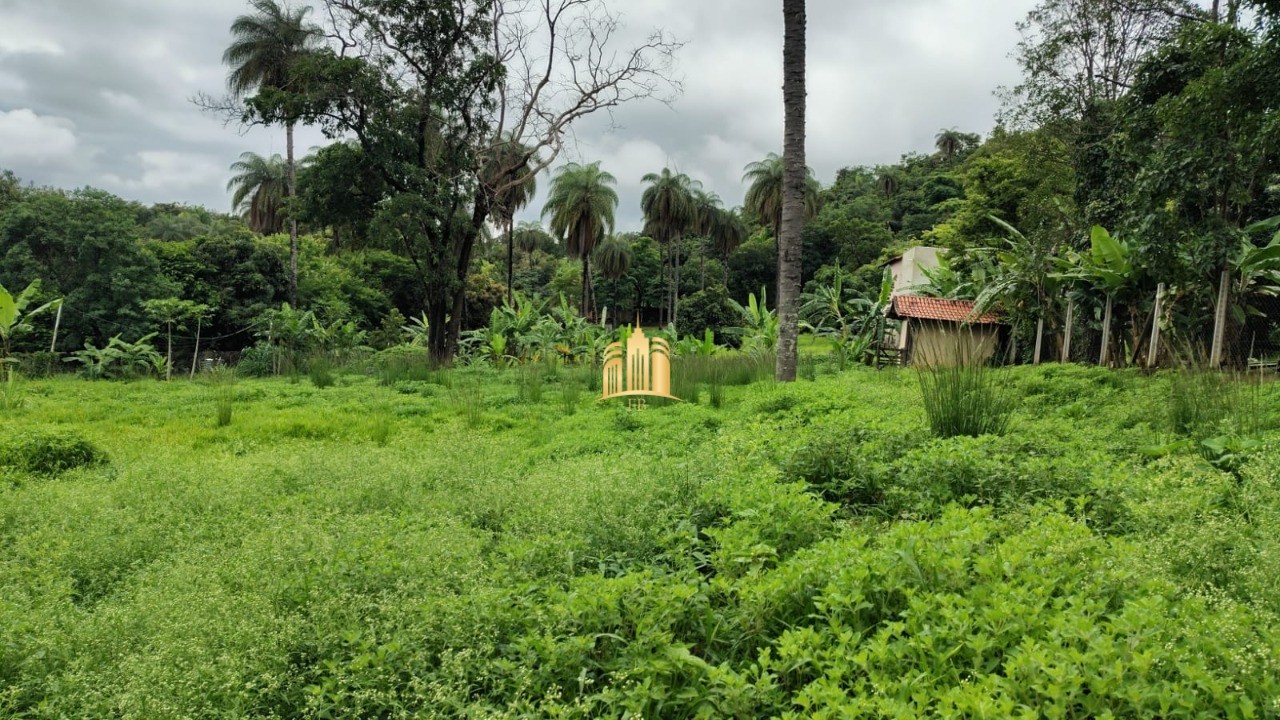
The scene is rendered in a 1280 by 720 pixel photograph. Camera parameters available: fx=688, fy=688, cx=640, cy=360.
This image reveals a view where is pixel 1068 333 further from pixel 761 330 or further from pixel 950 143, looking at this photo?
pixel 950 143

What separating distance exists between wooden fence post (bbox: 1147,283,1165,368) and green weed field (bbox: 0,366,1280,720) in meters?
5.18

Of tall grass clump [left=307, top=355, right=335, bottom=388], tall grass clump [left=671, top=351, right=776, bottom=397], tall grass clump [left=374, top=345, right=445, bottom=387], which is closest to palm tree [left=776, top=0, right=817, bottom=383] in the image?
tall grass clump [left=671, top=351, right=776, bottom=397]

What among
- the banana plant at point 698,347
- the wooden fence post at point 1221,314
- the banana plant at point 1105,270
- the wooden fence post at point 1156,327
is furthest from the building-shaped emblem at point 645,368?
the wooden fence post at point 1221,314

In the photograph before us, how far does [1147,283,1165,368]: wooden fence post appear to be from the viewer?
995 centimetres

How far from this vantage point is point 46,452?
6.06 meters

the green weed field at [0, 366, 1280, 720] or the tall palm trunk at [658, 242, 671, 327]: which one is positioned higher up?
the tall palm trunk at [658, 242, 671, 327]

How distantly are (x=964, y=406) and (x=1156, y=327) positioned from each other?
23.5 ft

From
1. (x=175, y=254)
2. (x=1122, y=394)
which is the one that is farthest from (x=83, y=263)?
(x=1122, y=394)

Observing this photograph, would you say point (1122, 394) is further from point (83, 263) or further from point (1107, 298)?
point (83, 263)

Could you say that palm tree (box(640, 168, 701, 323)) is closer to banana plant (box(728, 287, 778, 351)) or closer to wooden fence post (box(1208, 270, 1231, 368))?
banana plant (box(728, 287, 778, 351))

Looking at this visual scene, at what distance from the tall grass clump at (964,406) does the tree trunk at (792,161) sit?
3834 millimetres

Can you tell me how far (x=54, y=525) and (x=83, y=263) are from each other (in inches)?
790

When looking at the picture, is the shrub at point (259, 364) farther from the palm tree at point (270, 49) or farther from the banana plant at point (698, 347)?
the banana plant at point (698, 347)

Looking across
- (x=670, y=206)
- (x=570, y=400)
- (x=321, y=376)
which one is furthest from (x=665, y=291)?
(x=570, y=400)
